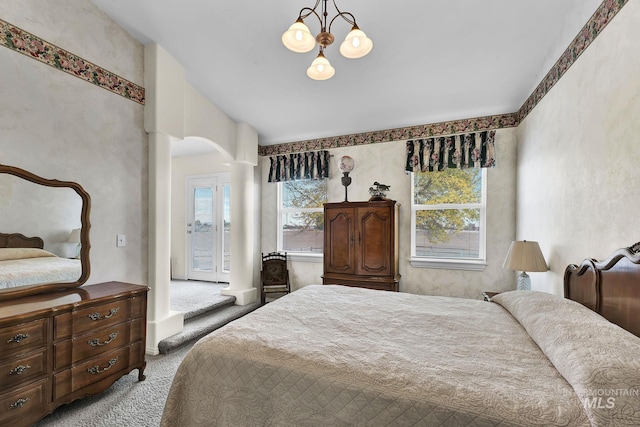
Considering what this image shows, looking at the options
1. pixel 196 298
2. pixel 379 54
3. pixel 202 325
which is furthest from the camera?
pixel 196 298

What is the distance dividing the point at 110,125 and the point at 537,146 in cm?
391

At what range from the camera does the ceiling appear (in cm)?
217

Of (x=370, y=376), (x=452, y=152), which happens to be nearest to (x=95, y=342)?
(x=370, y=376)

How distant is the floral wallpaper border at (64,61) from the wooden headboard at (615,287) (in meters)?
3.75

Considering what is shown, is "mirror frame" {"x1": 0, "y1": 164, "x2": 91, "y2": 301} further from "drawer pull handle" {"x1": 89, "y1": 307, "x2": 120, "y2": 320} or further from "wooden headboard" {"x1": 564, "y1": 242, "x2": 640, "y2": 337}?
"wooden headboard" {"x1": 564, "y1": 242, "x2": 640, "y2": 337}

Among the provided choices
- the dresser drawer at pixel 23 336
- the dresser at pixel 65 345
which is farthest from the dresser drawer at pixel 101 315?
the dresser drawer at pixel 23 336

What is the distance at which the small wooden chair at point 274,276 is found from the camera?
417cm

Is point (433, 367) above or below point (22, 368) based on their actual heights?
above

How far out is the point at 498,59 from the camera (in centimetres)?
255

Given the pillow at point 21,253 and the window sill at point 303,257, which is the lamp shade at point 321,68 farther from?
the window sill at point 303,257

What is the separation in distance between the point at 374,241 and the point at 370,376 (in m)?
2.36

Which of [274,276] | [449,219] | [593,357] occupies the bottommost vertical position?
[274,276]

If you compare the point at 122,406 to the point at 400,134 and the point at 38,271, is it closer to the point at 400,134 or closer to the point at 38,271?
the point at 38,271

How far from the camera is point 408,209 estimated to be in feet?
12.3
